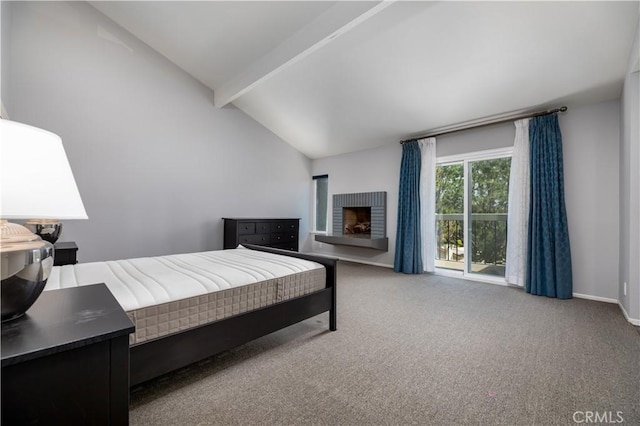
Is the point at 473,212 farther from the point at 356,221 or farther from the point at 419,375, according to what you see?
the point at 419,375

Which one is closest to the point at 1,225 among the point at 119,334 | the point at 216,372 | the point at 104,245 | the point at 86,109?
the point at 119,334

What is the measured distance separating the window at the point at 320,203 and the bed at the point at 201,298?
3.80m

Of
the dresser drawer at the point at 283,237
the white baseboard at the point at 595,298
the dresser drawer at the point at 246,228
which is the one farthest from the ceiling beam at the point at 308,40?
the white baseboard at the point at 595,298

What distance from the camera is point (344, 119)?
173 inches

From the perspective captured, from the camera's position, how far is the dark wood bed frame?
131 centimetres

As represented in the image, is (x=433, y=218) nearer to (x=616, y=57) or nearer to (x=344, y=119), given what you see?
(x=344, y=119)

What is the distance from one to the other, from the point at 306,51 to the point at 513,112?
264 cm

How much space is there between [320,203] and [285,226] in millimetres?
1314

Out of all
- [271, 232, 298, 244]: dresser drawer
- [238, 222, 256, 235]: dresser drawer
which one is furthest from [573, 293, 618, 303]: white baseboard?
[238, 222, 256, 235]: dresser drawer

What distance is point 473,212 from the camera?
3.98 meters

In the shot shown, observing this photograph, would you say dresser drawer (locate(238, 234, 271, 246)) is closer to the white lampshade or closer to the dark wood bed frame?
the dark wood bed frame

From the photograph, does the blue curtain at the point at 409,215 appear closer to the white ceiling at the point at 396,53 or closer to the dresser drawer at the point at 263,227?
the white ceiling at the point at 396,53

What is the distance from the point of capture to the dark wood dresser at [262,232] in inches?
175

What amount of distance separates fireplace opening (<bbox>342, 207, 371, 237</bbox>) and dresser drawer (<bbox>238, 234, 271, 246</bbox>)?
1.56m
